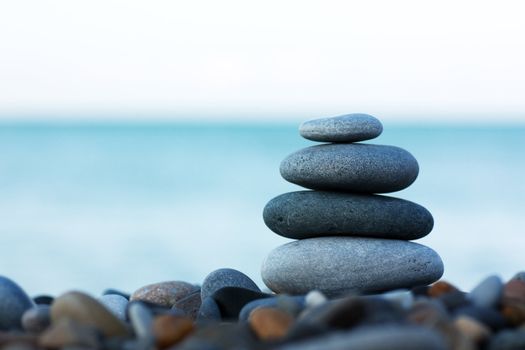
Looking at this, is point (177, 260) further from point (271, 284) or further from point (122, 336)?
point (122, 336)

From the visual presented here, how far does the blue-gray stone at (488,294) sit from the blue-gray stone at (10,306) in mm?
2200

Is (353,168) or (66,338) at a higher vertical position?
(353,168)

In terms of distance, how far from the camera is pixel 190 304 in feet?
19.6

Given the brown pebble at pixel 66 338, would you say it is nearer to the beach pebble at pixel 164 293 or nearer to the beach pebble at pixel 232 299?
the beach pebble at pixel 232 299

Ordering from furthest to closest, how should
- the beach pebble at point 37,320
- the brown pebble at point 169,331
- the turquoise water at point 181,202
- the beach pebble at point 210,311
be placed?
the turquoise water at point 181,202, the beach pebble at point 210,311, the beach pebble at point 37,320, the brown pebble at point 169,331

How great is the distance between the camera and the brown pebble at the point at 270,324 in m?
3.93

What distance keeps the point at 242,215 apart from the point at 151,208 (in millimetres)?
3287

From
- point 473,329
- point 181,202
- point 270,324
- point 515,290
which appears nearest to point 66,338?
point 270,324

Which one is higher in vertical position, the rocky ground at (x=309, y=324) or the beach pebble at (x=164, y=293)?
the rocky ground at (x=309, y=324)

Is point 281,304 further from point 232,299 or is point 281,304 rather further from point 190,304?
point 190,304

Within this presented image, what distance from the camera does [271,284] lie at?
614cm

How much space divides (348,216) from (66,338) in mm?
2637

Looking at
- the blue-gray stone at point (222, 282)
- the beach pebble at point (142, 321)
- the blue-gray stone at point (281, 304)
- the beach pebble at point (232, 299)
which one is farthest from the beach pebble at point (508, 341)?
the blue-gray stone at point (222, 282)

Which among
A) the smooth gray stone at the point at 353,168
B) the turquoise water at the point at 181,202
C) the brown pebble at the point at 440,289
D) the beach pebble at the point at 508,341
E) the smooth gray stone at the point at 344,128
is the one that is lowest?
the turquoise water at the point at 181,202
